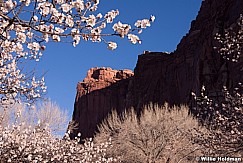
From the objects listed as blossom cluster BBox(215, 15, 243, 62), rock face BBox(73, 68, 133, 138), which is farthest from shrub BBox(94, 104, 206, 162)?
rock face BBox(73, 68, 133, 138)

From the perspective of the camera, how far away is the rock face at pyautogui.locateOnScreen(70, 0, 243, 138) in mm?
34547

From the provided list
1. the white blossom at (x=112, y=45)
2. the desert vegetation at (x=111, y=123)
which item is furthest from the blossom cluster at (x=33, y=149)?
the white blossom at (x=112, y=45)

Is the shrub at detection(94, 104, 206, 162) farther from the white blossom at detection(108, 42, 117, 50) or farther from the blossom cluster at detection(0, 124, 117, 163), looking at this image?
the white blossom at detection(108, 42, 117, 50)

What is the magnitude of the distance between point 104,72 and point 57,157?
191ft

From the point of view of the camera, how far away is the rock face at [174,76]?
3455cm

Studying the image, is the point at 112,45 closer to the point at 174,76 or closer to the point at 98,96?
the point at 174,76

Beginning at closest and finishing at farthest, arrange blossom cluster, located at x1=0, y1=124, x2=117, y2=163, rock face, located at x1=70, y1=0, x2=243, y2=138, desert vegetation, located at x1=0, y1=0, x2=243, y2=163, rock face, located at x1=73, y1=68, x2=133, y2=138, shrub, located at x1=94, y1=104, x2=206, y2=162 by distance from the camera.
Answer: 1. desert vegetation, located at x1=0, y1=0, x2=243, y2=163
2. blossom cluster, located at x1=0, y1=124, x2=117, y2=163
3. shrub, located at x1=94, y1=104, x2=206, y2=162
4. rock face, located at x1=70, y1=0, x2=243, y2=138
5. rock face, located at x1=73, y1=68, x2=133, y2=138

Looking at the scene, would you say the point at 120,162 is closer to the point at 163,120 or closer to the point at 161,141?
the point at 161,141

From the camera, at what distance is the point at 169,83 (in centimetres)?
4906

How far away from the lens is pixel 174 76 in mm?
48312

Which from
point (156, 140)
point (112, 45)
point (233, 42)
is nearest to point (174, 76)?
point (156, 140)

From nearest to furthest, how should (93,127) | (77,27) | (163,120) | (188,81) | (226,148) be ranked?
(77,27) < (226,148) < (163,120) < (188,81) < (93,127)

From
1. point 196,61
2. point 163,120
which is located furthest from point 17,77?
point 196,61

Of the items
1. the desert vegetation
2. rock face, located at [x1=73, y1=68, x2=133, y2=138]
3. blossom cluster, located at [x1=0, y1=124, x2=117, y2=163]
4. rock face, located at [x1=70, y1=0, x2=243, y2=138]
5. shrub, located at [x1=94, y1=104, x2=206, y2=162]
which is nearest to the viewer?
the desert vegetation
